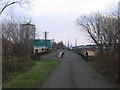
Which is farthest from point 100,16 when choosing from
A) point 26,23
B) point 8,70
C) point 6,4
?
point 8,70

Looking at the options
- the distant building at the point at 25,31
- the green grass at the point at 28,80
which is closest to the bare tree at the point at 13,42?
the distant building at the point at 25,31

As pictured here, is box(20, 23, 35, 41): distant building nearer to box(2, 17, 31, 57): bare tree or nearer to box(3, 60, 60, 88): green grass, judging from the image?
box(2, 17, 31, 57): bare tree

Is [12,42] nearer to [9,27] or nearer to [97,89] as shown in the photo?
[9,27]

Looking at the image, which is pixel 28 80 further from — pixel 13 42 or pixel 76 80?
pixel 13 42

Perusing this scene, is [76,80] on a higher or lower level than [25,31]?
lower

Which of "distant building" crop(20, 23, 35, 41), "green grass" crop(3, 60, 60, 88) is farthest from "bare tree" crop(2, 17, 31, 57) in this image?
"green grass" crop(3, 60, 60, 88)

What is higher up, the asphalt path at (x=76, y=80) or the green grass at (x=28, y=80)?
the green grass at (x=28, y=80)

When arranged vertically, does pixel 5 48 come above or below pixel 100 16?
below

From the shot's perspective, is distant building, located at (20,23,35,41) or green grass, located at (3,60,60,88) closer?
green grass, located at (3,60,60,88)

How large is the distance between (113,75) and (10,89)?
7818 millimetres

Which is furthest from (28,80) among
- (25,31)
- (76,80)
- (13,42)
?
(25,31)

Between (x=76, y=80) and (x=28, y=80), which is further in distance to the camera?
(x=76, y=80)

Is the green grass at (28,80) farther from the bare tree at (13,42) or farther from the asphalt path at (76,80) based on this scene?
the bare tree at (13,42)

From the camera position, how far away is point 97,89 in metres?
11.6
